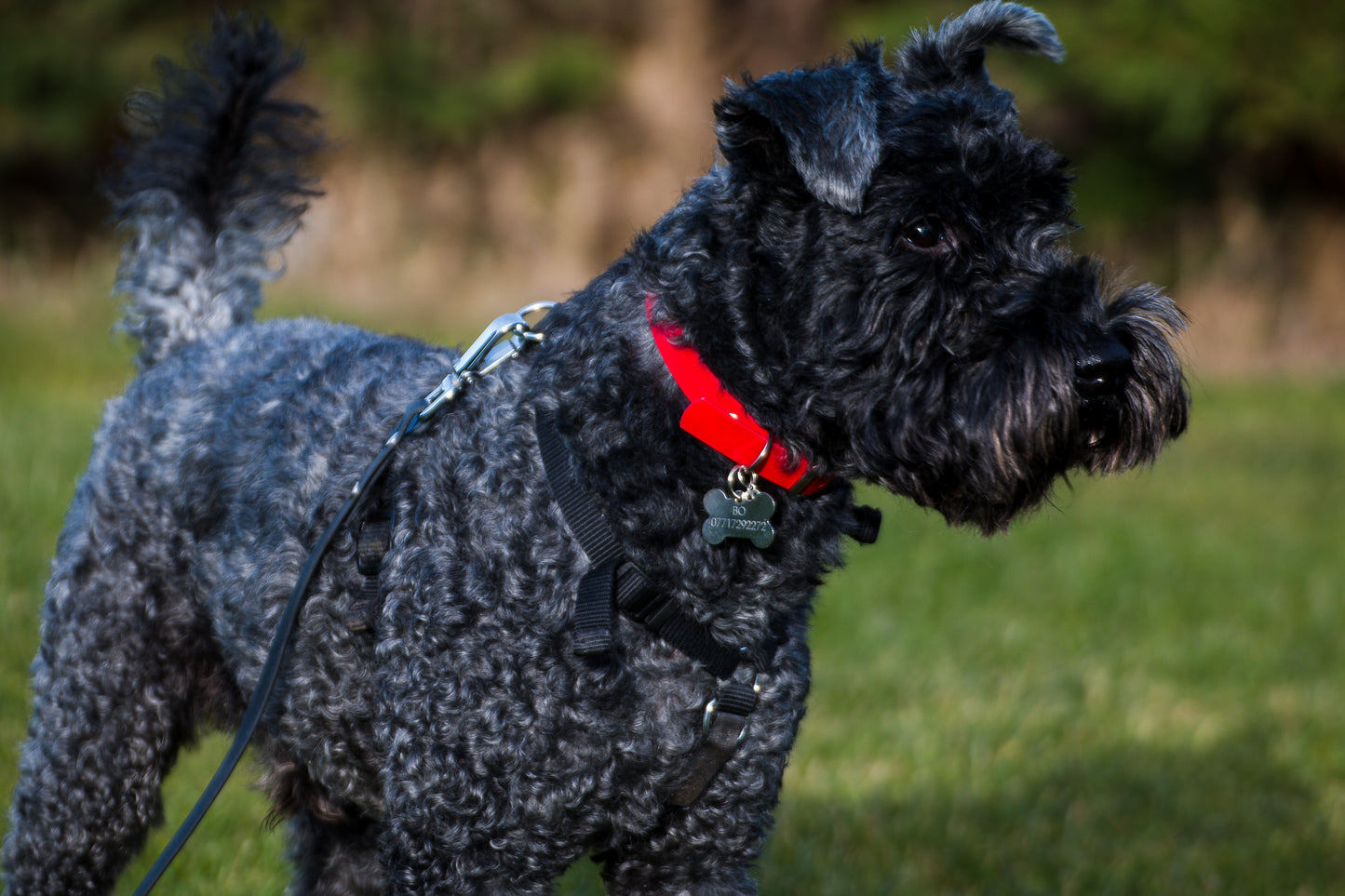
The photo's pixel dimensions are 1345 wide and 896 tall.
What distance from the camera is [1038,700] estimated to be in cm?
598

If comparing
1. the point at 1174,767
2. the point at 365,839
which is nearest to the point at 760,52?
the point at 1174,767

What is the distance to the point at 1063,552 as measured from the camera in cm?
828

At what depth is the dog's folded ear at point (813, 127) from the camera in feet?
7.91

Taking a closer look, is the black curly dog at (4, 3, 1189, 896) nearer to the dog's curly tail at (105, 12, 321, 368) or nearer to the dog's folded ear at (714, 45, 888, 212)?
the dog's folded ear at (714, 45, 888, 212)

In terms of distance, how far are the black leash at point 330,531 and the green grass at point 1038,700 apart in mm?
1198

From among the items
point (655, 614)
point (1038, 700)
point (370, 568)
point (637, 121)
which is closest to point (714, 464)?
point (655, 614)

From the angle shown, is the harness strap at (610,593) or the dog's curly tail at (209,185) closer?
the harness strap at (610,593)

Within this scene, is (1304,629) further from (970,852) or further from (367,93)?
(367,93)

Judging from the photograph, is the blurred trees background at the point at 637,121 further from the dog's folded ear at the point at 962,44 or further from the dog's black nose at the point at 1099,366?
the dog's black nose at the point at 1099,366

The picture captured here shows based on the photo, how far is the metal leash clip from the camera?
2773 millimetres

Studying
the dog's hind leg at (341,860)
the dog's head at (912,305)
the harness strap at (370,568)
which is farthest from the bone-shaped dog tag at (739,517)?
the dog's hind leg at (341,860)

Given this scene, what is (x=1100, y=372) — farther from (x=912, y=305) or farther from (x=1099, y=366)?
(x=912, y=305)

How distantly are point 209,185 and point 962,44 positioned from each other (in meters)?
2.24

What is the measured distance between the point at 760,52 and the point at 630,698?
64.3ft
